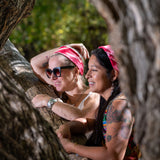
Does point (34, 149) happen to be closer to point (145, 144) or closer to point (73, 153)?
point (145, 144)

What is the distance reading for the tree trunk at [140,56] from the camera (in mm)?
819

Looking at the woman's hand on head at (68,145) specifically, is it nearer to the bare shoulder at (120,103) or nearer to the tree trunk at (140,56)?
the bare shoulder at (120,103)

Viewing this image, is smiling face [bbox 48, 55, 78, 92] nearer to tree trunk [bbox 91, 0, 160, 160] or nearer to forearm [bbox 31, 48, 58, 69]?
forearm [bbox 31, 48, 58, 69]

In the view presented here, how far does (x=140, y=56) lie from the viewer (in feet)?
2.81

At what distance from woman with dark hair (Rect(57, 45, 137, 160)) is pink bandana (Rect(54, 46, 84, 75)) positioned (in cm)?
76

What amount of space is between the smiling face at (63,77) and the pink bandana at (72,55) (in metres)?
0.07

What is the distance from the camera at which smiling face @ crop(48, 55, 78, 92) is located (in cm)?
328

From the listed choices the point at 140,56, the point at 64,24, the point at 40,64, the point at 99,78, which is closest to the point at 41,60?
the point at 40,64

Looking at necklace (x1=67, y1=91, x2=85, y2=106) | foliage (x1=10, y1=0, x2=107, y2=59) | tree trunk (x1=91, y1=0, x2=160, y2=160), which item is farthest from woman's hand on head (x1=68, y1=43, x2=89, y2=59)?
foliage (x1=10, y1=0, x2=107, y2=59)

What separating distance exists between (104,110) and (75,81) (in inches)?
36.4

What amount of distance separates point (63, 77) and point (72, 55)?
0.32m

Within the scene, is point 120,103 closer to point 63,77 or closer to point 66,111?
point 66,111

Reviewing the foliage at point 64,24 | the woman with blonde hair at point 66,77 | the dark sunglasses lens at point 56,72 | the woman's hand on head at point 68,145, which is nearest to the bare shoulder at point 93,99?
the woman with blonde hair at point 66,77

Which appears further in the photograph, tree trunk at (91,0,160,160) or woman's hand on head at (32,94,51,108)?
woman's hand on head at (32,94,51,108)
